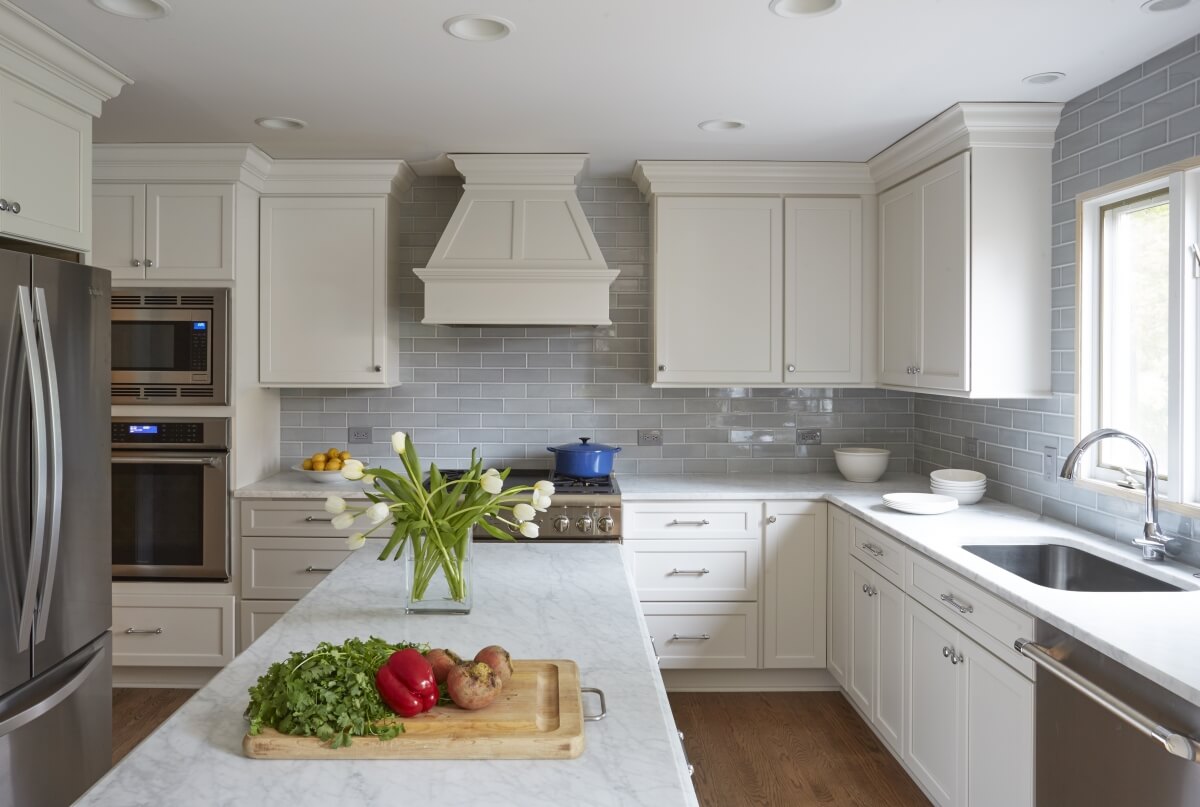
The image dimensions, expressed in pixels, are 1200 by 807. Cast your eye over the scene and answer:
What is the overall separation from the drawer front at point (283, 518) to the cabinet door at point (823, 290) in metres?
2.34

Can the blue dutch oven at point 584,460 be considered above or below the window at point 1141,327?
below

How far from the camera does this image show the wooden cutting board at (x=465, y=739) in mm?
1314

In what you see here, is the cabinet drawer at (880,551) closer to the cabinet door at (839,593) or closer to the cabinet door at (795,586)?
the cabinet door at (839,593)

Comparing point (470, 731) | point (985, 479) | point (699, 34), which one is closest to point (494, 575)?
point (470, 731)

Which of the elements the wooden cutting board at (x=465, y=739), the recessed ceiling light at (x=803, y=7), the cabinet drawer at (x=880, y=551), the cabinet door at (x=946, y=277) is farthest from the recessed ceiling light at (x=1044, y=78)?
the wooden cutting board at (x=465, y=739)

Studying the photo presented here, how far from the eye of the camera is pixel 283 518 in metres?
3.83

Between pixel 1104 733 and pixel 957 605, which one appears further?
pixel 957 605

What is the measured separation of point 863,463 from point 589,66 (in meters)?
2.36

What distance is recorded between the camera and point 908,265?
3768 mm

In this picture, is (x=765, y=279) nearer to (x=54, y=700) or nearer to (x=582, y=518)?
(x=582, y=518)

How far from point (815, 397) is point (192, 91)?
323 centimetres

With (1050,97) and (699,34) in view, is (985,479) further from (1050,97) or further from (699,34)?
(699,34)

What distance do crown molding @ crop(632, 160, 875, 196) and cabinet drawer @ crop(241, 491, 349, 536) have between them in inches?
87.5

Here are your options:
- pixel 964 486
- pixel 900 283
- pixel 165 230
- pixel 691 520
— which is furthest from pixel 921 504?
pixel 165 230
